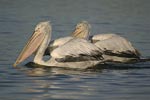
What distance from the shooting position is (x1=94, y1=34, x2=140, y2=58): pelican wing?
1315cm

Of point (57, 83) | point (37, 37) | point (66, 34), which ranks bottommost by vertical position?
point (57, 83)

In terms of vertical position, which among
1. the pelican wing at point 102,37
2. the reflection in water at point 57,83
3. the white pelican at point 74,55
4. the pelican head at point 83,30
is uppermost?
the pelican head at point 83,30

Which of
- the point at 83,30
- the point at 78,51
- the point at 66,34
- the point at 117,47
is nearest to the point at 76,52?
the point at 78,51

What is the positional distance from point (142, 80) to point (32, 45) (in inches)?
111

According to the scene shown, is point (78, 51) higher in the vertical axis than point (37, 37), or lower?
lower

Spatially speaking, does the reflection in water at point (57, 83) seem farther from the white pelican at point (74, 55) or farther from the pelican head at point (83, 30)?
the pelican head at point (83, 30)

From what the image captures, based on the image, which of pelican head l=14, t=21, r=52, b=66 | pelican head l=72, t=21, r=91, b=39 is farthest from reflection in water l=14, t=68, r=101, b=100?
pelican head l=72, t=21, r=91, b=39

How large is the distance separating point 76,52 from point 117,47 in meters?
1.33

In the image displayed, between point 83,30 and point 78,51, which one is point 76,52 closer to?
point 78,51

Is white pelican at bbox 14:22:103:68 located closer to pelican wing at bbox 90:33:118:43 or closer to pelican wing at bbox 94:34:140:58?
pelican wing at bbox 94:34:140:58

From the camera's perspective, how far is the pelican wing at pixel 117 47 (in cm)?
1315

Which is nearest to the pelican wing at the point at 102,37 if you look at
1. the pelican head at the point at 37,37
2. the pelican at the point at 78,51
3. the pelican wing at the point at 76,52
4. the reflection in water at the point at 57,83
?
the pelican at the point at 78,51

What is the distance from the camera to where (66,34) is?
17.3m

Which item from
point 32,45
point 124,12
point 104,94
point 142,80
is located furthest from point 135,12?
point 104,94
